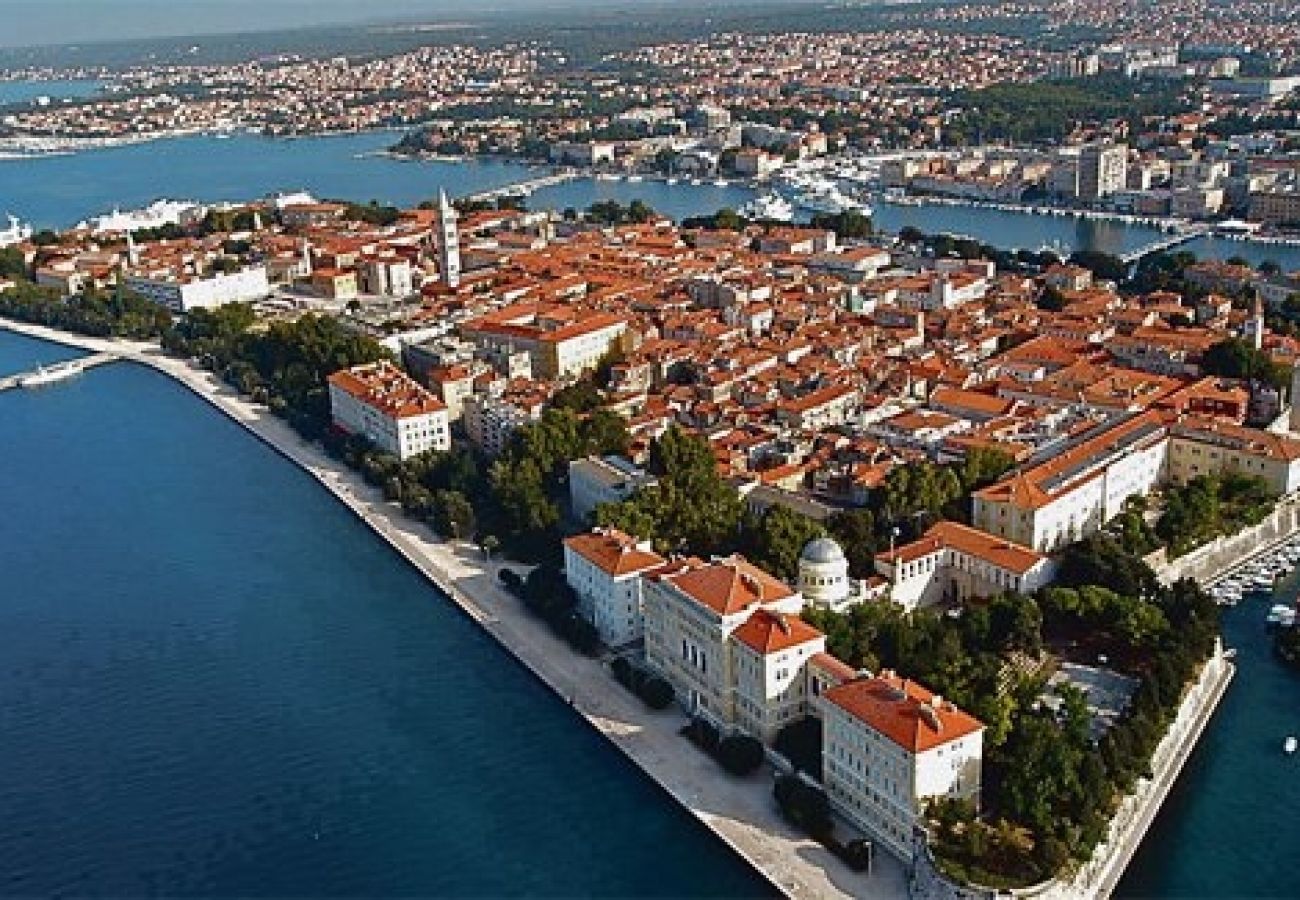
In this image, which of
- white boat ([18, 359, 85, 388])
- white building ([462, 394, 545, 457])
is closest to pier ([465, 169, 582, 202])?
white boat ([18, 359, 85, 388])

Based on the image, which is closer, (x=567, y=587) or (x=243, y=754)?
(x=243, y=754)

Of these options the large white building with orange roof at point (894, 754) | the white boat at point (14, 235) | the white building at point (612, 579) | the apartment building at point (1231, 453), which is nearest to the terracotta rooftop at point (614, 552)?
the white building at point (612, 579)

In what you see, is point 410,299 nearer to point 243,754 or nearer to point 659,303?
point 659,303

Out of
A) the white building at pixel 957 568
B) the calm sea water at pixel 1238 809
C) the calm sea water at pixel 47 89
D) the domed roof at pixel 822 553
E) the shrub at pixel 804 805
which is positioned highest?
the calm sea water at pixel 47 89

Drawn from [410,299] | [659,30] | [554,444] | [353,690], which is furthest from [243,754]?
[659,30]

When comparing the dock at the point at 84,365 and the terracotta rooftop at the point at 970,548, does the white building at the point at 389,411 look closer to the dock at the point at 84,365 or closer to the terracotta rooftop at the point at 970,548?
the terracotta rooftop at the point at 970,548

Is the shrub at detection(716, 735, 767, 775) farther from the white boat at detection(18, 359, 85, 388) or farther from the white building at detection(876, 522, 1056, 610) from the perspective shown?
the white boat at detection(18, 359, 85, 388)

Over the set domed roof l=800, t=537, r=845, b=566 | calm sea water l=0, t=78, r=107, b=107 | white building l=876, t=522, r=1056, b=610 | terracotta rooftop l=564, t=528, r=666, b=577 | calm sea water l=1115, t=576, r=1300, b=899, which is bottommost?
calm sea water l=1115, t=576, r=1300, b=899
